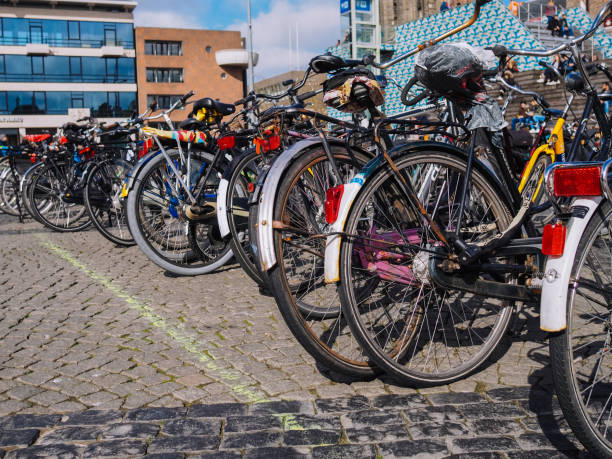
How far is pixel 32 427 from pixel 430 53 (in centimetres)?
253

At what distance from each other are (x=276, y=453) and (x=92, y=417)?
3.07 ft

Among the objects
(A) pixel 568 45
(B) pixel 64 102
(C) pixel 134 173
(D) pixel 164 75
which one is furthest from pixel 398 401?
(D) pixel 164 75

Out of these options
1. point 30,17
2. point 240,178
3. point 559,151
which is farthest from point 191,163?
point 30,17

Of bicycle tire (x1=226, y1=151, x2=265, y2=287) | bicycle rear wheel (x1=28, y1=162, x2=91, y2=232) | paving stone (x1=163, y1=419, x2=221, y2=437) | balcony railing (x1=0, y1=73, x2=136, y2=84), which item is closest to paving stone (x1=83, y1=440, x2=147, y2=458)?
paving stone (x1=163, y1=419, x2=221, y2=437)

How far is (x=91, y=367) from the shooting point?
11.4 ft

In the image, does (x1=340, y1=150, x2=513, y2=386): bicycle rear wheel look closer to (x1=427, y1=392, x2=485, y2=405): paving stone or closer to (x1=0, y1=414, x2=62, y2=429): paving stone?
(x1=427, y1=392, x2=485, y2=405): paving stone

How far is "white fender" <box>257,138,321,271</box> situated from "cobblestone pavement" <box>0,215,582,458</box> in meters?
0.68

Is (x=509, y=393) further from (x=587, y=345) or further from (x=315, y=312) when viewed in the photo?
(x=315, y=312)

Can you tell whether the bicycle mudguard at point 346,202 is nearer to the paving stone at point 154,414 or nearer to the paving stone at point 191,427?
the paving stone at point 191,427

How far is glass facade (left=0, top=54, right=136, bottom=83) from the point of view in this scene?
182ft

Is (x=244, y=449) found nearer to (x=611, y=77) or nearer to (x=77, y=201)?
(x=611, y=77)

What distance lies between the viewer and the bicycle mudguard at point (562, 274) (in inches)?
84.0

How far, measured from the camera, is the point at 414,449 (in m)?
2.44

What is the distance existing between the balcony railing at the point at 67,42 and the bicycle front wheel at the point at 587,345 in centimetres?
6193
